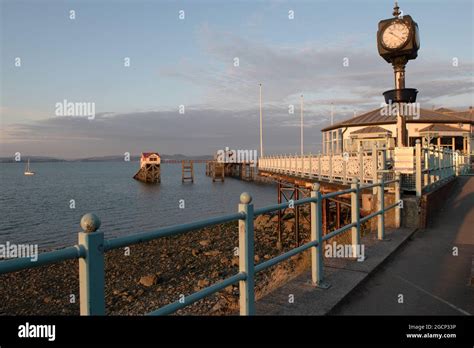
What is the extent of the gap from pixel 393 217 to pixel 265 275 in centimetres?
457

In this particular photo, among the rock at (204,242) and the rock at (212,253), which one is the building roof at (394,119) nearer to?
the rock at (204,242)

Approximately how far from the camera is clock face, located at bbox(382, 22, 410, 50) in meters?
9.66

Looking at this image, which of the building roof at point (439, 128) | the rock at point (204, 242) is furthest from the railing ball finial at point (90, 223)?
the building roof at point (439, 128)

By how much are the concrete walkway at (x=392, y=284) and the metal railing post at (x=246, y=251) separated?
1.51 feet

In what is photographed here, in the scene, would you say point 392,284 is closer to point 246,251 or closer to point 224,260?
point 246,251

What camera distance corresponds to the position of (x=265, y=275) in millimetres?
11695

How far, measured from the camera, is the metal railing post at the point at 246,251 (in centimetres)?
345

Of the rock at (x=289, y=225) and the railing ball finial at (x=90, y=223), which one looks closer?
the railing ball finial at (x=90, y=223)

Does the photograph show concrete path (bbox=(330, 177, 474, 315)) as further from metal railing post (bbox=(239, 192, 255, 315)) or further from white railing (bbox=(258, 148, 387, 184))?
A: white railing (bbox=(258, 148, 387, 184))

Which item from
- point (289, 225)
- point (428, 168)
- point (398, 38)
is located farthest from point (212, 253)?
point (398, 38)
